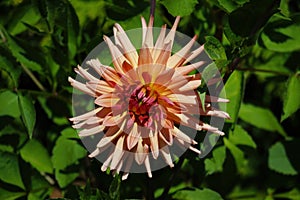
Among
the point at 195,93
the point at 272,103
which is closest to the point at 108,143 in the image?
the point at 195,93

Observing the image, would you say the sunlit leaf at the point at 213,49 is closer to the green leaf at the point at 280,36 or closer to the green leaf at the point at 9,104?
the green leaf at the point at 280,36

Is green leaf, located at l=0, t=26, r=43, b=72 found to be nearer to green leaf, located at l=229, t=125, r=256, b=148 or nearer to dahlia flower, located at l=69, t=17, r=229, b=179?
dahlia flower, located at l=69, t=17, r=229, b=179

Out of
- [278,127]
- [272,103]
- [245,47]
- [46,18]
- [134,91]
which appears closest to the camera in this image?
[134,91]

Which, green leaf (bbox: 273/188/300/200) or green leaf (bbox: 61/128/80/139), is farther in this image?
green leaf (bbox: 273/188/300/200)

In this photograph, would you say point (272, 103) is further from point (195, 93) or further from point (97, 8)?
point (195, 93)

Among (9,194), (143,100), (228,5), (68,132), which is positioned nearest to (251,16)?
(228,5)

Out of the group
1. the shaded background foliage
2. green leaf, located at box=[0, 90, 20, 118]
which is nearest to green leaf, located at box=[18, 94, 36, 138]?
the shaded background foliage
